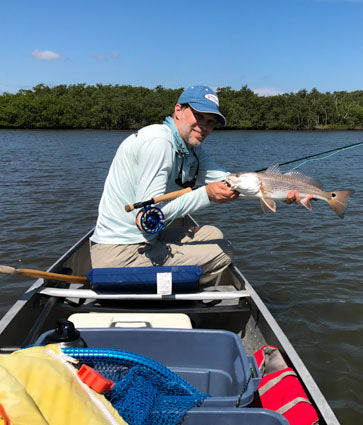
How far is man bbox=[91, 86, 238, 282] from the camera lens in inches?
157

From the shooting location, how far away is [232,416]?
2215mm

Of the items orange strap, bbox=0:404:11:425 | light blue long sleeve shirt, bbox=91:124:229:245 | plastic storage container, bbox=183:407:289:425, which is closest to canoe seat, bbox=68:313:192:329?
light blue long sleeve shirt, bbox=91:124:229:245

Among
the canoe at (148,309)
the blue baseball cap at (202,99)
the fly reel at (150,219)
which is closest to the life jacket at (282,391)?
the canoe at (148,309)

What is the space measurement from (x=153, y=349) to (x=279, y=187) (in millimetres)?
2173

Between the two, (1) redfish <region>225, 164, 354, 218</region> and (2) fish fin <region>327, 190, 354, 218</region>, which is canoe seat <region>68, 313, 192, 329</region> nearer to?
(1) redfish <region>225, 164, 354, 218</region>

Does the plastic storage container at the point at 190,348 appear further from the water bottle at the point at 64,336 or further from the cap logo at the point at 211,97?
the cap logo at the point at 211,97

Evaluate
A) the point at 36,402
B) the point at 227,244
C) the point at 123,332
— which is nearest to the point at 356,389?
the point at 227,244

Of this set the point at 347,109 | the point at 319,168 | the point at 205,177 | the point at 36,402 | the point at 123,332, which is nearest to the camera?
the point at 36,402

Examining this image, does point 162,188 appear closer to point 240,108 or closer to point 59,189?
point 59,189

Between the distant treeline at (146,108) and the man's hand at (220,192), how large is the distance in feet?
307

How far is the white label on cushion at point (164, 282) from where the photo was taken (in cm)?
400

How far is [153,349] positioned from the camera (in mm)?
3193

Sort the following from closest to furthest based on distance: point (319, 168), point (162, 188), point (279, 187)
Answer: point (162, 188)
point (279, 187)
point (319, 168)

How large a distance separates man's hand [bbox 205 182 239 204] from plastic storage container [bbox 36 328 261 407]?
4.81 ft
